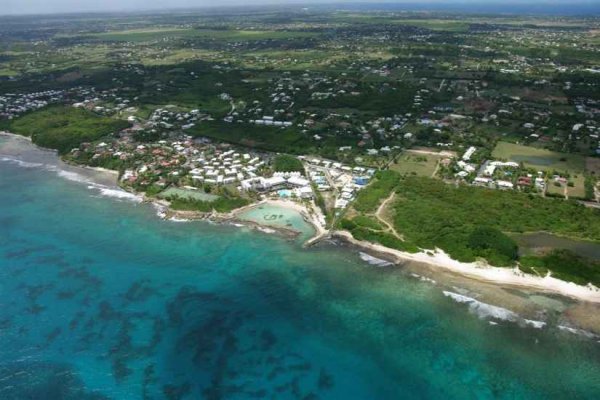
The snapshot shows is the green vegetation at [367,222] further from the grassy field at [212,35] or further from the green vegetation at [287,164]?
the grassy field at [212,35]

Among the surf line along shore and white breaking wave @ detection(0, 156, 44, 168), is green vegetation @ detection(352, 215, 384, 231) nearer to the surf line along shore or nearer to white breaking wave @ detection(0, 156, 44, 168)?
the surf line along shore

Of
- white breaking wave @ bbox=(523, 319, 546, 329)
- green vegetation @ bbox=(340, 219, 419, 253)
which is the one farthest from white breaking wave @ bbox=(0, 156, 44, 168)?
white breaking wave @ bbox=(523, 319, 546, 329)

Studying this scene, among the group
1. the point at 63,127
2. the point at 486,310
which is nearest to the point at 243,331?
the point at 486,310

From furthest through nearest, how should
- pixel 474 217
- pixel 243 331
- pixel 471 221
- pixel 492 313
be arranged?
pixel 474 217
pixel 471 221
pixel 492 313
pixel 243 331

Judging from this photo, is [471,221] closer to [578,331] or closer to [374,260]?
[374,260]

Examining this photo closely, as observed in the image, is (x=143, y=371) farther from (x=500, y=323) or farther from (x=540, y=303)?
(x=540, y=303)

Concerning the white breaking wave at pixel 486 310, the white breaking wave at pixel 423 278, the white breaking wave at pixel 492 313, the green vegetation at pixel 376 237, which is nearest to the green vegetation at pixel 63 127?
the green vegetation at pixel 376 237
